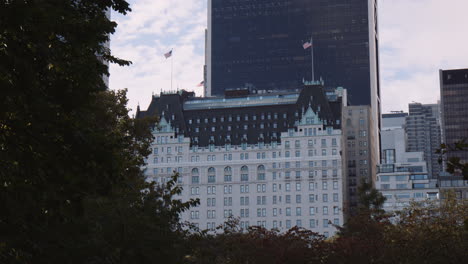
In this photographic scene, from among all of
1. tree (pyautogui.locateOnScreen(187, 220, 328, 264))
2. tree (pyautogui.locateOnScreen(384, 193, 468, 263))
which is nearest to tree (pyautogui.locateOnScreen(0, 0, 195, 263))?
tree (pyautogui.locateOnScreen(384, 193, 468, 263))

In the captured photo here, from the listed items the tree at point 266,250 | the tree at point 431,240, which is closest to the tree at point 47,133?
the tree at point 431,240

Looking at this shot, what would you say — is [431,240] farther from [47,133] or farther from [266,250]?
[47,133]

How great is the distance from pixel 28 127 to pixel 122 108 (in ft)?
125

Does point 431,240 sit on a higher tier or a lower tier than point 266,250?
higher

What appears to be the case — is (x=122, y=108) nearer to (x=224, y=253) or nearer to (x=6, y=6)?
(x=224, y=253)

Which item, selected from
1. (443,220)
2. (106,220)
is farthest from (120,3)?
(443,220)

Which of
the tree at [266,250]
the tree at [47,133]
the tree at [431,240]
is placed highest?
the tree at [47,133]

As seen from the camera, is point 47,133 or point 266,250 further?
→ point 266,250

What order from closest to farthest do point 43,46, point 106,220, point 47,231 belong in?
point 43,46 < point 47,231 < point 106,220

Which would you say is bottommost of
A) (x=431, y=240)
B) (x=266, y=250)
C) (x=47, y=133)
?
(x=266, y=250)

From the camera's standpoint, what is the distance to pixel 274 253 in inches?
3036

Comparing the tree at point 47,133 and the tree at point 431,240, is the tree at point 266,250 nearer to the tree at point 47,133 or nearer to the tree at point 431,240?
the tree at point 431,240

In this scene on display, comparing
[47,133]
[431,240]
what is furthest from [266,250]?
[47,133]

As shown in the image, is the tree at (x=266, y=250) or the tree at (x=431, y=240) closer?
the tree at (x=431, y=240)
